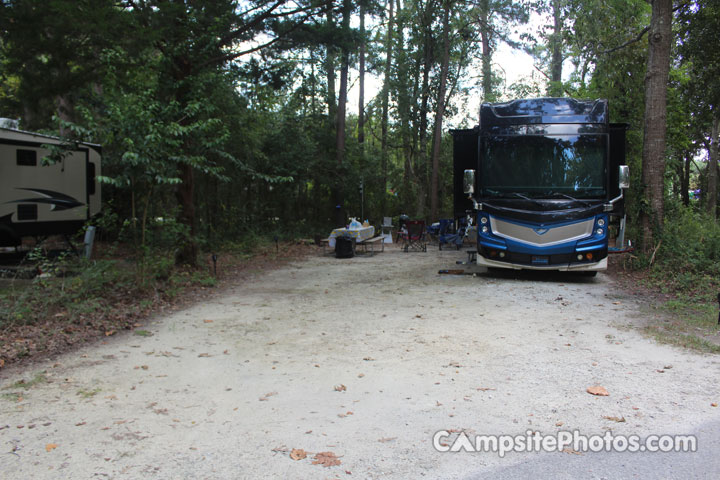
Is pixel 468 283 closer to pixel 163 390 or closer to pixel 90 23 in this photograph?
pixel 163 390

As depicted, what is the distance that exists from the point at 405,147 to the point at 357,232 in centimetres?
1188

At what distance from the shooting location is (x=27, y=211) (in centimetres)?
1130

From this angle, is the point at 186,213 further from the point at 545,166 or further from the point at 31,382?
the point at 545,166

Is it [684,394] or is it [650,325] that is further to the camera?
[650,325]

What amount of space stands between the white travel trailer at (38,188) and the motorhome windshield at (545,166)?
822 cm

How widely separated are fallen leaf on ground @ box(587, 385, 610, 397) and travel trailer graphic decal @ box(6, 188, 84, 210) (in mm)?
11816

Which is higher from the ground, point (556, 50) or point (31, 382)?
point (556, 50)

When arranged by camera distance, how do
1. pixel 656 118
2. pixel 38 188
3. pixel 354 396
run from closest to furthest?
pixel 354 396 < pixel 656 118 < pixel 38 188

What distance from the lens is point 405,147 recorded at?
26031 mm

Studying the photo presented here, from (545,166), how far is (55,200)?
11049 millimetres

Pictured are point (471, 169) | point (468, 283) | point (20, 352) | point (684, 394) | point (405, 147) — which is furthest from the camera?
point (405, 147)

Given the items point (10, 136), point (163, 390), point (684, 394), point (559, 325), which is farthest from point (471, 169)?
point (10, 136)

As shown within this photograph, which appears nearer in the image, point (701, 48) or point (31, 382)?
point (31, 382)

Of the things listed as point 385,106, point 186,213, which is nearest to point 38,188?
point 186,213
